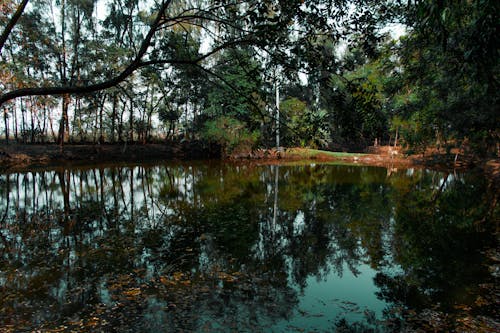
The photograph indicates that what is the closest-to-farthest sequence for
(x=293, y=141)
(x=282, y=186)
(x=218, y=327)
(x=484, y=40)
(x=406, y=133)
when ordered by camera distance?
(x=484, y=40), (x=218, y=327), (x=293, y=141), (x=282, y=186), (x=406, y=133)

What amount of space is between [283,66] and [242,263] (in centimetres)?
430

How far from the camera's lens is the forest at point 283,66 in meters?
4.64

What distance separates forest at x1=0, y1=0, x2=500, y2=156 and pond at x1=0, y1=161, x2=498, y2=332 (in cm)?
272

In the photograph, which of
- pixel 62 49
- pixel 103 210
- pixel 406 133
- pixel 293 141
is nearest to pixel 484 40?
pixel 293 141

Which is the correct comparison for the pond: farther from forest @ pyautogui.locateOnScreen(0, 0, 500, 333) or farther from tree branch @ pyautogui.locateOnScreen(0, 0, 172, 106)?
tree branch @ pyautogui.locateOnScreen(0, 0, 172, 106)

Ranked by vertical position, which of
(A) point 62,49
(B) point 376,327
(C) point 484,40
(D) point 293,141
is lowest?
(B) point 376,327

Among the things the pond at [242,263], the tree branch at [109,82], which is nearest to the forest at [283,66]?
the tree branch at [109,82]

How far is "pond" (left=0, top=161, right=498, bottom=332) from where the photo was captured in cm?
501

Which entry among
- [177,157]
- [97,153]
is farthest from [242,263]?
[177,157]

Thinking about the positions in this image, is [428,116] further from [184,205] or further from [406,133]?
[184,205]

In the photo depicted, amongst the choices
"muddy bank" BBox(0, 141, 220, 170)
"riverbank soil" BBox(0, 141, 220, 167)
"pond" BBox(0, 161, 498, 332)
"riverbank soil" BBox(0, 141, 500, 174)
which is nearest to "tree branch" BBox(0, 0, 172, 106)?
"pond" BBox(0, 161, 498, 332)

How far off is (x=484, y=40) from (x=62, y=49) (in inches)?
1356

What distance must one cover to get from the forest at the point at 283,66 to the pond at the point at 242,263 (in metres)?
2.72

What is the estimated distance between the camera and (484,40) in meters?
3.60
